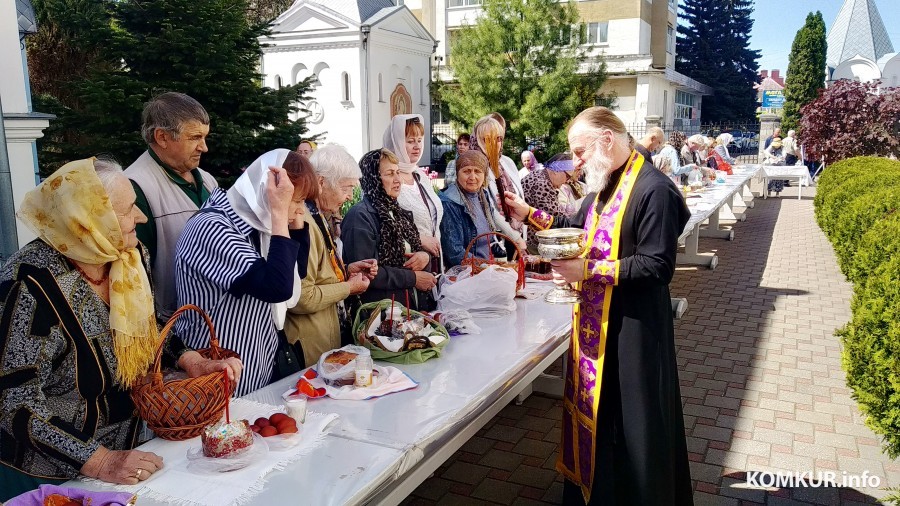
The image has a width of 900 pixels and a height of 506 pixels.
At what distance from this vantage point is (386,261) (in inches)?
137

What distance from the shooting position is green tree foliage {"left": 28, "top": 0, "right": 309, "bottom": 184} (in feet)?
23.0

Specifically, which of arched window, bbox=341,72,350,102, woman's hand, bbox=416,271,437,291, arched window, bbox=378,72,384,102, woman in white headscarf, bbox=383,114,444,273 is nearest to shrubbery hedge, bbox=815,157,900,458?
woman's hand, bbox=416,271,437,291

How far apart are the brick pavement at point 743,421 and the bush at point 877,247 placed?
0.67 metres

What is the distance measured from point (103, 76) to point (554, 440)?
607 centimetres

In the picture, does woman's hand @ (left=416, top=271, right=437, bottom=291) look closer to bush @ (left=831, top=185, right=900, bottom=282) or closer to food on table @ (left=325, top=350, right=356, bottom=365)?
food on table @ (left=325, top=350, right=356, bottom=365)

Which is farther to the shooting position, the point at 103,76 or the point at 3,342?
the point at 103,76

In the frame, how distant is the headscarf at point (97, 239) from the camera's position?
1.85 metres

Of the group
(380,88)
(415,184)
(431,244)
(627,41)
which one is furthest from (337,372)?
(627,41)

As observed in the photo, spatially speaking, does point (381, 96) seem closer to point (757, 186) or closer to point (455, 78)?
point (455, 78)

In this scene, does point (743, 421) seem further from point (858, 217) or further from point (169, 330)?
point (858, 217)

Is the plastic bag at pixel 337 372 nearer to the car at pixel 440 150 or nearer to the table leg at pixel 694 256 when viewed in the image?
the table leg at pixel 694 256

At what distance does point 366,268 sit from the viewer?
3.19 m

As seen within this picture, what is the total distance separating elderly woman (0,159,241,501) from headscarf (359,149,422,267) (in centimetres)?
149

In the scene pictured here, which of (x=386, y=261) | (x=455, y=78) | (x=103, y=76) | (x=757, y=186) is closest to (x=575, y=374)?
(x=386, y=261)
